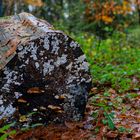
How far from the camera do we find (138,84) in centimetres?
686

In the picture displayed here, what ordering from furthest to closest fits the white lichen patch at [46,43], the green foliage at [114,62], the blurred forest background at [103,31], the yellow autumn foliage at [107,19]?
the yellow autumn foliage at [107,19], the blurred forest background at [103,31], the green foliage at [114,62], the white lichen patch at [46,43]

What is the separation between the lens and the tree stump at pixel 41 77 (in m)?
4.52

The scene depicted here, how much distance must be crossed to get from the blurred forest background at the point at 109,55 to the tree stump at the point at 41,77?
448 millimetres

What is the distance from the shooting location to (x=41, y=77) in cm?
465

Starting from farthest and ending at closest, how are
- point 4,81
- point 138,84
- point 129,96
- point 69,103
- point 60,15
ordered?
point 60,15, point 138,84, point 129,96, point 69,103, point 4,81

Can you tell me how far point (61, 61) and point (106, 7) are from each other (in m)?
9.25

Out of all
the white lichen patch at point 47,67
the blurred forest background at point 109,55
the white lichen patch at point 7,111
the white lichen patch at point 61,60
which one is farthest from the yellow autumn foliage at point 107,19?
the white lichen patch at point 7,111

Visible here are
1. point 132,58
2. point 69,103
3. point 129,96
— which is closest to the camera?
point 69,103

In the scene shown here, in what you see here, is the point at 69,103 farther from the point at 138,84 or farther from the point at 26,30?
the point at 138,84

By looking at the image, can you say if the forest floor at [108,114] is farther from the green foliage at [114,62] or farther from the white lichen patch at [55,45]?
the white lichen patch at [55,45]

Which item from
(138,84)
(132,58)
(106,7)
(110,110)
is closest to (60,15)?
(106,7)

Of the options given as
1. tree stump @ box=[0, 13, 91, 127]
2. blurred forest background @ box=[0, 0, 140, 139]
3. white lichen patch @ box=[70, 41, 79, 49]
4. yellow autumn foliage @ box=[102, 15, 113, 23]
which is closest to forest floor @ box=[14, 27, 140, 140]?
blurred forest background @ box=[0, 0, 140, 139]

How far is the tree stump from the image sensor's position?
4.52 m

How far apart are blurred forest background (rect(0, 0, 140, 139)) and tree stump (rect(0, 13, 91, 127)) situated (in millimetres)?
448
